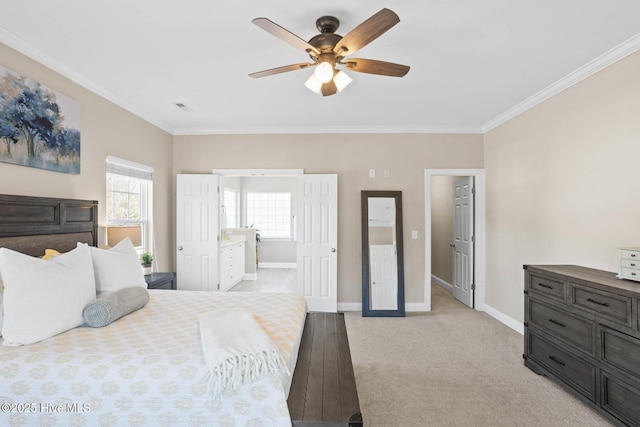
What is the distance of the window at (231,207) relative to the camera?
25.1 feet

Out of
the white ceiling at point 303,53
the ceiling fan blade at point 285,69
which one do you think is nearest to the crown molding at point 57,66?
the white ceiling at point 303,53

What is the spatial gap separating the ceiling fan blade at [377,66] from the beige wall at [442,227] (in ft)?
12.1

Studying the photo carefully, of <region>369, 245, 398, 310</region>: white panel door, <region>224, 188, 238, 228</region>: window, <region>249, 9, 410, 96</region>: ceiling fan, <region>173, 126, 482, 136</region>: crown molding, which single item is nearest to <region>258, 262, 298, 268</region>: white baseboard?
<region>224, 188, 238, 228</region>: window

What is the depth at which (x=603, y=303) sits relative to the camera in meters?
2.16

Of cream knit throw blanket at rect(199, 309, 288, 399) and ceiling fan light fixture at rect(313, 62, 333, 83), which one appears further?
ceiling fan light fixture at rect(313, 62, 333, 83)

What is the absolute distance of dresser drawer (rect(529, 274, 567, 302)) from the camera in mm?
2520

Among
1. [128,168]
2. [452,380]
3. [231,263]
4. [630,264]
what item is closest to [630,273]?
[630,264]

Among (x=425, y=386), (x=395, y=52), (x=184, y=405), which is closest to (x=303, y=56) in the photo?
(x=395, y=52)

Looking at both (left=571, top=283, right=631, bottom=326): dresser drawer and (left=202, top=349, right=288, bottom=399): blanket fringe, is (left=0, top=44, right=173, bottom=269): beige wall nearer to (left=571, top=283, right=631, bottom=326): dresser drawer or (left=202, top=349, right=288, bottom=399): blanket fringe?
(left=202, top=349, right=288, bottom=399): blanket fringe

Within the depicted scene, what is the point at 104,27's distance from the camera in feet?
7.28

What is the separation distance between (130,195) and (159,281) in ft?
4.17

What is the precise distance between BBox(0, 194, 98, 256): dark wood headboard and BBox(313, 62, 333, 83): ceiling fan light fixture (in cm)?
232

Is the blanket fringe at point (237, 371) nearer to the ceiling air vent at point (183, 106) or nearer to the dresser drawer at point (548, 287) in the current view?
the dresser drawer at point (548, 287)

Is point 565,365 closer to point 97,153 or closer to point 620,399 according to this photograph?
point 620,399
